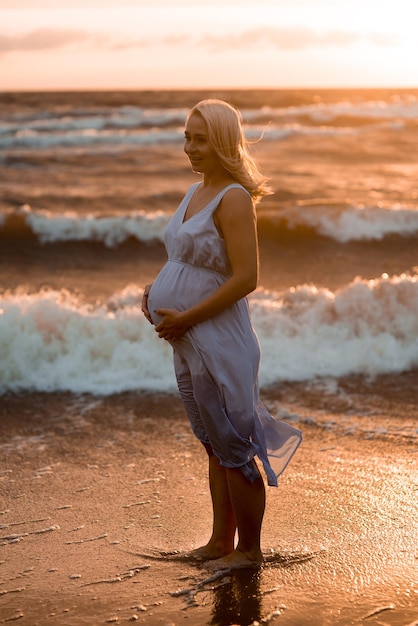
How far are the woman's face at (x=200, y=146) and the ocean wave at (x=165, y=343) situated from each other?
354 cm

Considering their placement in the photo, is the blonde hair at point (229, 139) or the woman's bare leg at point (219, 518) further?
the woman's bare leg at point (219, 518)

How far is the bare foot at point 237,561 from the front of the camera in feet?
11.4

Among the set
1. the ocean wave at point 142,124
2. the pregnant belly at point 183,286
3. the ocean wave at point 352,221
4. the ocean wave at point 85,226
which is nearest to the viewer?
the pregnant belly at point 183,286

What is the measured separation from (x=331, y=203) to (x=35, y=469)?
1061 cm

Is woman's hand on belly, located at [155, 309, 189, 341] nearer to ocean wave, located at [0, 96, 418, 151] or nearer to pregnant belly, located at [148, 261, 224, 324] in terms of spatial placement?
pregnant belly, located at [148, 261, 224, 324]

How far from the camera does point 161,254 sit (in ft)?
42.5

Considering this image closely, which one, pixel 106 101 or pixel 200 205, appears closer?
pixel 200 205

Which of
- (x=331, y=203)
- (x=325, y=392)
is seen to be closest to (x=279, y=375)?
(x=325, y=392)

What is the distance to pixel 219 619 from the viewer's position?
3.11m

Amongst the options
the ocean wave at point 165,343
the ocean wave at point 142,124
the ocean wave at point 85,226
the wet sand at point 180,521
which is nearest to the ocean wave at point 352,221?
the ocean wave at point 85,226

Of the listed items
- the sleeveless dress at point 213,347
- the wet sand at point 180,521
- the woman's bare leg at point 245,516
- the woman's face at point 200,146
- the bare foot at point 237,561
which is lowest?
the wet sand at point 180,521

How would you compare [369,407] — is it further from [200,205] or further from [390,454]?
[200,205]

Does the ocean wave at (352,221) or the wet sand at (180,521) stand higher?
the ocean wave at (352,221)

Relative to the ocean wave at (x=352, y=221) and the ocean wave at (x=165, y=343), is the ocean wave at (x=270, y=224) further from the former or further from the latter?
the ocean wave at (x=165, y=343)
